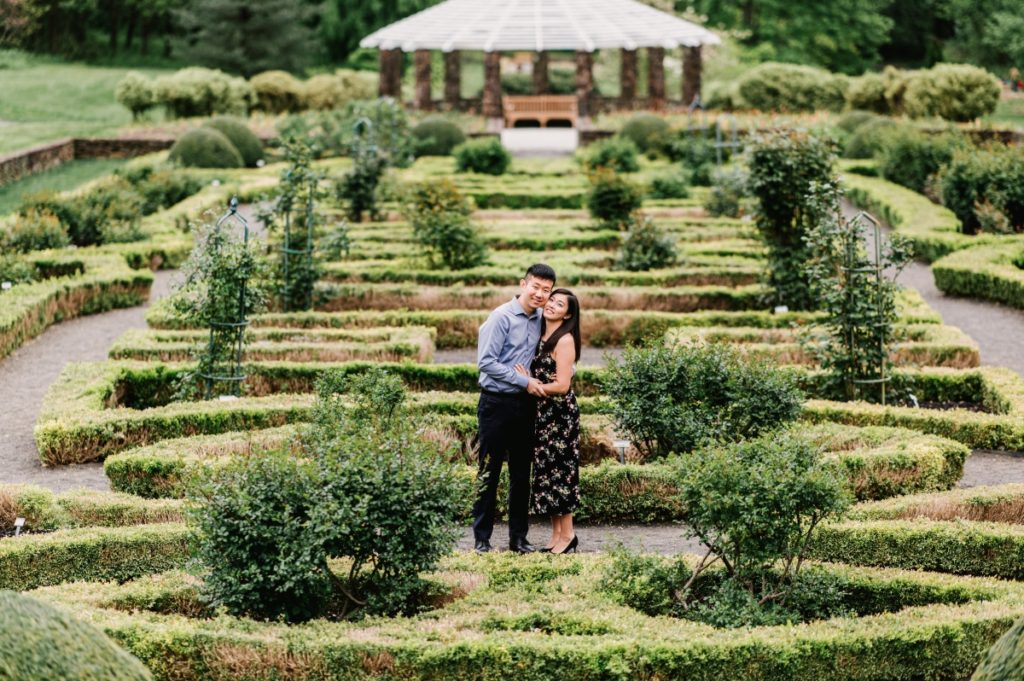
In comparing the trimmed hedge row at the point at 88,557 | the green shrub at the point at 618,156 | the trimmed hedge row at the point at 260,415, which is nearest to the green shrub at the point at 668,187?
the green shrub at the point at 618,156

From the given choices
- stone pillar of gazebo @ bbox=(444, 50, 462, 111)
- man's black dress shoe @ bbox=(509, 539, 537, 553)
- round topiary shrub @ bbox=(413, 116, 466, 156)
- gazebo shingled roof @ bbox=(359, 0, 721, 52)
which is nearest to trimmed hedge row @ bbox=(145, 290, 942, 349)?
man's black dress shoe @ bbox=(509, 539, 537, 553)

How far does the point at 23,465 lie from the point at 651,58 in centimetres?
2713

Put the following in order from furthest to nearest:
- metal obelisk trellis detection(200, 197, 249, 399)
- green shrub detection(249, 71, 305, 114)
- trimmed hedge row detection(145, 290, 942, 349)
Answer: green shrub detection(249, 71, 305, 114) → trimmed hedge row detection(145, 290, 942, 349) → metal obelisk trellis detection(200, 197, 249, 399)

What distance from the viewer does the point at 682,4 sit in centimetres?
4609

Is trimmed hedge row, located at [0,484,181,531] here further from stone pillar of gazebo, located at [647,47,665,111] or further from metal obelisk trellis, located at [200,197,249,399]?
stone pillar of gazebo, located at [647,47,665,111]

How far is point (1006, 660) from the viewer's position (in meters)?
A: 4.14

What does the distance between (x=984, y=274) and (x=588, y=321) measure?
15.4 ft

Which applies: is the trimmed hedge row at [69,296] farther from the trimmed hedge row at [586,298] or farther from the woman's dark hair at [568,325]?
the woman's dark hair at [568,325]

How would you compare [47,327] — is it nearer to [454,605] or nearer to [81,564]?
[81,564]

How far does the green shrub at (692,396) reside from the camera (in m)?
8.41

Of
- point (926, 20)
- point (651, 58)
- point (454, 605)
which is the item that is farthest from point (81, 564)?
point (926, 20)

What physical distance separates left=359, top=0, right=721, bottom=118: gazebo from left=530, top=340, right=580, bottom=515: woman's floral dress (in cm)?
2433

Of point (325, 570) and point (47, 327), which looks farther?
point (47, 327)

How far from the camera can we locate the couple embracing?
7301mm
